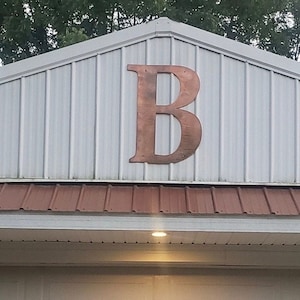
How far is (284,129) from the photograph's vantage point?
591cm

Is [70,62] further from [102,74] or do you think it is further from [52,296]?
[52,296]

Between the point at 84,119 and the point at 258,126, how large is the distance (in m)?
1.59

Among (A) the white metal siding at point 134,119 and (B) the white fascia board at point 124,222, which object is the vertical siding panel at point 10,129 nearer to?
(A) the white metal siding at point 134,119

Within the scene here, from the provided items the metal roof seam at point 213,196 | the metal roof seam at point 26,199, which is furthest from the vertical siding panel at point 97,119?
the metal roof seam at point 213,196

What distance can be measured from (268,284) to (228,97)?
6.94 ft

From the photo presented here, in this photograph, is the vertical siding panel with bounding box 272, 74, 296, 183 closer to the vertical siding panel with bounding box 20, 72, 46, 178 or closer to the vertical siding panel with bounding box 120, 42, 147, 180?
the vertical siding panel with bounding box 120, 42, 147, 180

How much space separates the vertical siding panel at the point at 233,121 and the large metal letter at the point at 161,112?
272 millimetres

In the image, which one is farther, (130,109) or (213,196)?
(130,109)

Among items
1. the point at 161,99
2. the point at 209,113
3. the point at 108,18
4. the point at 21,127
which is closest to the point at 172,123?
the point at 161,99

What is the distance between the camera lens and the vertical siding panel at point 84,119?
228 inches

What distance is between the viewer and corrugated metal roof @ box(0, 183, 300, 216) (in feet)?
16.7

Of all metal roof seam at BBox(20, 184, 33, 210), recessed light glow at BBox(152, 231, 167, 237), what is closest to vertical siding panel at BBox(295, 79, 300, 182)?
recessed light glow at BBox(152, 231, 167, 237)

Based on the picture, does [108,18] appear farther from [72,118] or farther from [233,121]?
[233,121]

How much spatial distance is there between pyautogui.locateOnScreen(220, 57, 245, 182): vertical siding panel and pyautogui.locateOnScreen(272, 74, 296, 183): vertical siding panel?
31 centimetres
